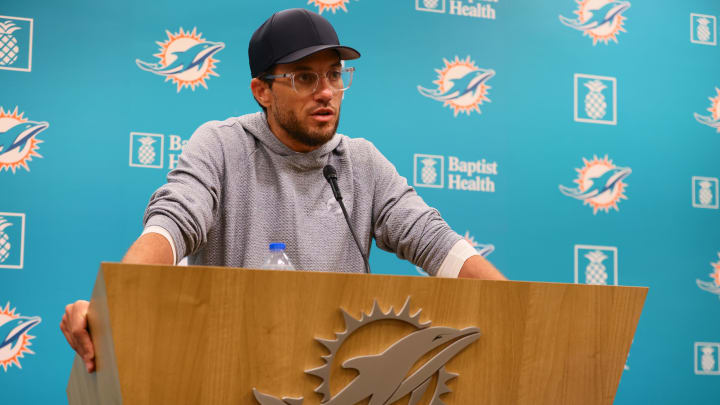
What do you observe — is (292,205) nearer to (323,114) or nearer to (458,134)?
(323,114)

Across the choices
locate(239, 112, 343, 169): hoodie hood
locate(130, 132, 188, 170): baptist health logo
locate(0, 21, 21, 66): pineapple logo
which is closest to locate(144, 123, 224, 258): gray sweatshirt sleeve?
locate(239, 112, 343, 169): hoodie hood

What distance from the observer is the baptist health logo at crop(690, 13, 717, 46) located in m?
3.31

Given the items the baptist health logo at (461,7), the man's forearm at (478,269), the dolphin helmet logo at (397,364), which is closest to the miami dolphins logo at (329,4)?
the baptist health logo at (461,7)

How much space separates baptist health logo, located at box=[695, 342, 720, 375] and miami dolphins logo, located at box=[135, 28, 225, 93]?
2.26m

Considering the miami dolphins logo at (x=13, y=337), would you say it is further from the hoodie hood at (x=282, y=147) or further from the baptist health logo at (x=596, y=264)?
the baptist health logo at (x=596, y=264)

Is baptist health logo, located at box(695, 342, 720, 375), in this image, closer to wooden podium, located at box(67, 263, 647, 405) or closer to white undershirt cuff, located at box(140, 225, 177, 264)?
wooden podium, located at box(67, 263, 647, 405)

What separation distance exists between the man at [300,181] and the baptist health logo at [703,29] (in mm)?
2052

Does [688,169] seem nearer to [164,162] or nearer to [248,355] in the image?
[164,162]

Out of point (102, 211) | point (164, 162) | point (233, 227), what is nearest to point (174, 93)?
point (164, 162)

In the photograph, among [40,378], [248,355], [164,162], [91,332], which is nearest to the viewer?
[248,355]

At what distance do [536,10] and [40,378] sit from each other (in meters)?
2.35

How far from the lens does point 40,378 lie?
237 cm

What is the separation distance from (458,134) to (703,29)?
4.37ft

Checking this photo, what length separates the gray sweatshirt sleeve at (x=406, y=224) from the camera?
1.80 m
